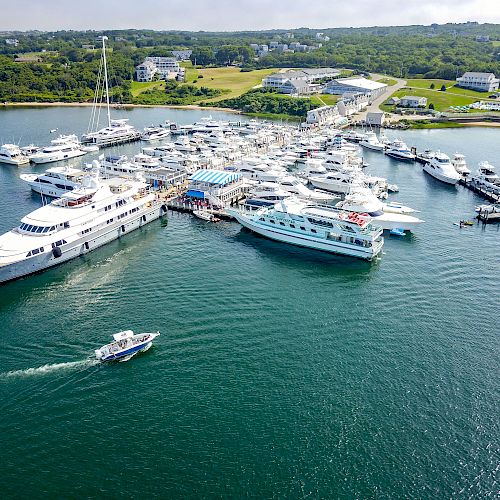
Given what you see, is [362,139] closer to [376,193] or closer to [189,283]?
[376,193]

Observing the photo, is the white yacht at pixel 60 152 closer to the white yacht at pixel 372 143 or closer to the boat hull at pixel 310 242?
the boat hull at pixel 310 242

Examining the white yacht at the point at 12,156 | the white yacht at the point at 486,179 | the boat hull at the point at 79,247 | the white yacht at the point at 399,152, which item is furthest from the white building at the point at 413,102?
the white yacht at the point at 12,156

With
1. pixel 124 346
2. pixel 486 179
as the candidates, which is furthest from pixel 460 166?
pixel 124 346

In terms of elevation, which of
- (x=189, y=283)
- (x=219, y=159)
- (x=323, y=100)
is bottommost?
(x=189, y=283)

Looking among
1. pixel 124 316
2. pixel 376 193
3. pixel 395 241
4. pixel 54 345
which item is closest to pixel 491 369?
pixel 395 241

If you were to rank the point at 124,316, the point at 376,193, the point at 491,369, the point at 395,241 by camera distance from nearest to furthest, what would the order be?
the point at 491,369
the point at 124,316
the point at 395,241
the point at 376,193

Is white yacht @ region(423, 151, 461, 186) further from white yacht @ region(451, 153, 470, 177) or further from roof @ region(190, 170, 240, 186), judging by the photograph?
roof @ region(190, 170, 240, 186)

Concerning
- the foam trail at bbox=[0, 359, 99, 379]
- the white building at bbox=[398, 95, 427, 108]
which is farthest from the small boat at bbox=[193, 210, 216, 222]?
the white building at bbox=[398, 95, 427, 108]

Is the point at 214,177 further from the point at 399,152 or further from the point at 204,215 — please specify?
the point at 399,152

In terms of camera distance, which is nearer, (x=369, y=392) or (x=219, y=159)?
(x=369, y=392)
